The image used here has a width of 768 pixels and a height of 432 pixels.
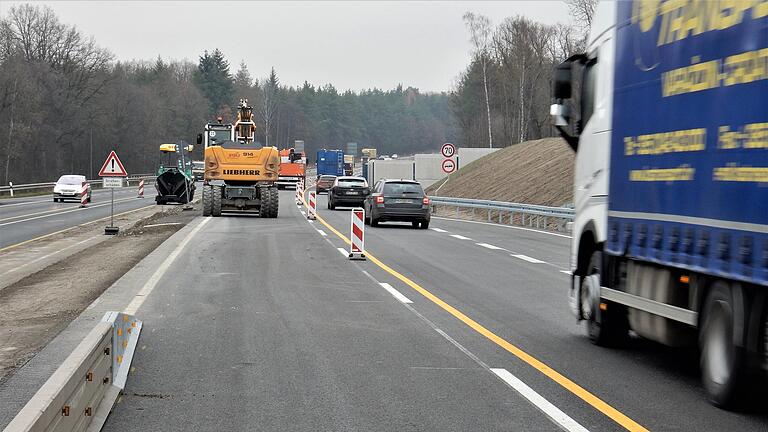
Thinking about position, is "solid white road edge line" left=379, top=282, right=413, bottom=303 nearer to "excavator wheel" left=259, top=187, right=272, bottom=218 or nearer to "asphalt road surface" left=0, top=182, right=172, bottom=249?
"asphalt road surface" left=0, top=182, right=172, bottom=249

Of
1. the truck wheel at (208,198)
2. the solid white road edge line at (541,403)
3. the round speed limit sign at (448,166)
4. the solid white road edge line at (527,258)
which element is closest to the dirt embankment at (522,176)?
the round speed limit sign at (448,166)

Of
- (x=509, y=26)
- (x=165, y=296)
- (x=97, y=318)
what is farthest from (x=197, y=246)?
(x=509, y=26)

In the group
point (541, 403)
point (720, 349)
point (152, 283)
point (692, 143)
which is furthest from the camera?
point (152, 283)

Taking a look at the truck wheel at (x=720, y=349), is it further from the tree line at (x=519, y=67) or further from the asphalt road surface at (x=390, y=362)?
the tree line at (x=519, y=67)

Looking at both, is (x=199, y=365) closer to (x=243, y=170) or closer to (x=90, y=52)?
(x=243, y=170)

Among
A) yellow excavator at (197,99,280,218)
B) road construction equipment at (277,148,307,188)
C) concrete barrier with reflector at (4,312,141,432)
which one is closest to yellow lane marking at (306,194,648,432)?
concrete barrier with reflector at (4,312,141,432)

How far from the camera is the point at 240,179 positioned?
37188 mm

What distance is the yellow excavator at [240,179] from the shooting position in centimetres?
3694

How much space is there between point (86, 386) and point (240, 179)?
→ 31.1 metres

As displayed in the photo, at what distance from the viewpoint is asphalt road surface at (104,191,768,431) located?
7039 mm

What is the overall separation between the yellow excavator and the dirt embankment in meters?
13.4

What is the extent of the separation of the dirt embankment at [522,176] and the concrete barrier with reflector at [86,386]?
37259 millimetres

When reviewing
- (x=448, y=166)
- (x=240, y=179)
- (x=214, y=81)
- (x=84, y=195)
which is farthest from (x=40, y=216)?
(x=214, y=81)

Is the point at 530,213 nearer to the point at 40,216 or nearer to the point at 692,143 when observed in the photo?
the point at 40,216
